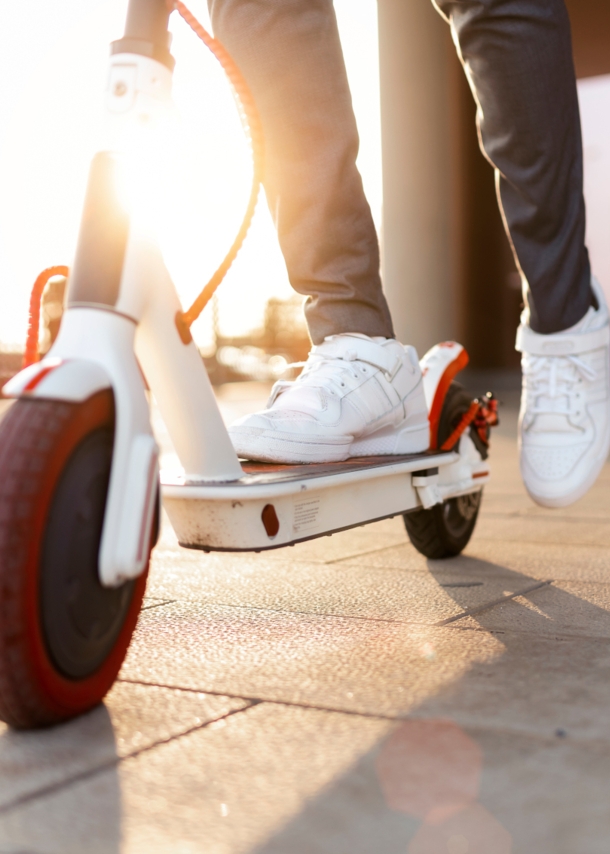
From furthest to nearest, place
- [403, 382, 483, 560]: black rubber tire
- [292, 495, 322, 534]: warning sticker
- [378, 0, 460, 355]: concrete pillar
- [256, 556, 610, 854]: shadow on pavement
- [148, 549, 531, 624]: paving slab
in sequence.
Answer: [378, 0, 460, 355]: concrete pillar, [403, 382, 483, 560]: black rubber tire, [148, 549, 531, 624]: paving slab, [292, 495, 322, 534]: warning sticker, [256, 556, 610, 854]: shadow on pavement

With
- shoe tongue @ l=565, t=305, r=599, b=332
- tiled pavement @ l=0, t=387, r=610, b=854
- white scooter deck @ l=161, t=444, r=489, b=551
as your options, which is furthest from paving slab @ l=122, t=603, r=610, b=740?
shoe tongue @ l=565, t=305, r=599, b=332

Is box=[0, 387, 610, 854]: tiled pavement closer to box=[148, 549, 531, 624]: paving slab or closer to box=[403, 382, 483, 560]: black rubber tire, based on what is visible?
box=[148, 549, 531, 624]: paving slab

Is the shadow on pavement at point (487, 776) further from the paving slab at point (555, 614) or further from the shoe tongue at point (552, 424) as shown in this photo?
the shoe tongue at point (552, 424)

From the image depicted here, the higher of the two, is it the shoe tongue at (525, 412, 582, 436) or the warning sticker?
the shoe tongue at (525, 412, 582, 436)

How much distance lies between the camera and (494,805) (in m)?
0.74

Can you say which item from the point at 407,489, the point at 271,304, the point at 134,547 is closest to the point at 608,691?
the point at 134,547

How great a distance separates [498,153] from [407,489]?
0.61 meters

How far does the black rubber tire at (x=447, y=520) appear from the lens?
1922mm

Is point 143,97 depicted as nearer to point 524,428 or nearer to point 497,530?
point 524,428

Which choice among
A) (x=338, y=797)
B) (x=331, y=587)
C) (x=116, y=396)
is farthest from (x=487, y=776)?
(x=331, y=587)

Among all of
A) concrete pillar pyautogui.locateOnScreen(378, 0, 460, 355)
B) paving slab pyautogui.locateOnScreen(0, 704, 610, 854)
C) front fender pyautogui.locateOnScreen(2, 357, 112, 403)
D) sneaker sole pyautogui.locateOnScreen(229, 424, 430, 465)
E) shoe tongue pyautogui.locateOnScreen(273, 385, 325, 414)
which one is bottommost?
paving slab pyautogui.locateOnScreen(0, 704, 610, 854)

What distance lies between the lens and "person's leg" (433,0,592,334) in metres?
1.57

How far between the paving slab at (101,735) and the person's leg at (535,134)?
1.06 meters

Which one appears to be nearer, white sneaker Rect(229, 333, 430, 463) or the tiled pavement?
the tiled pavement
